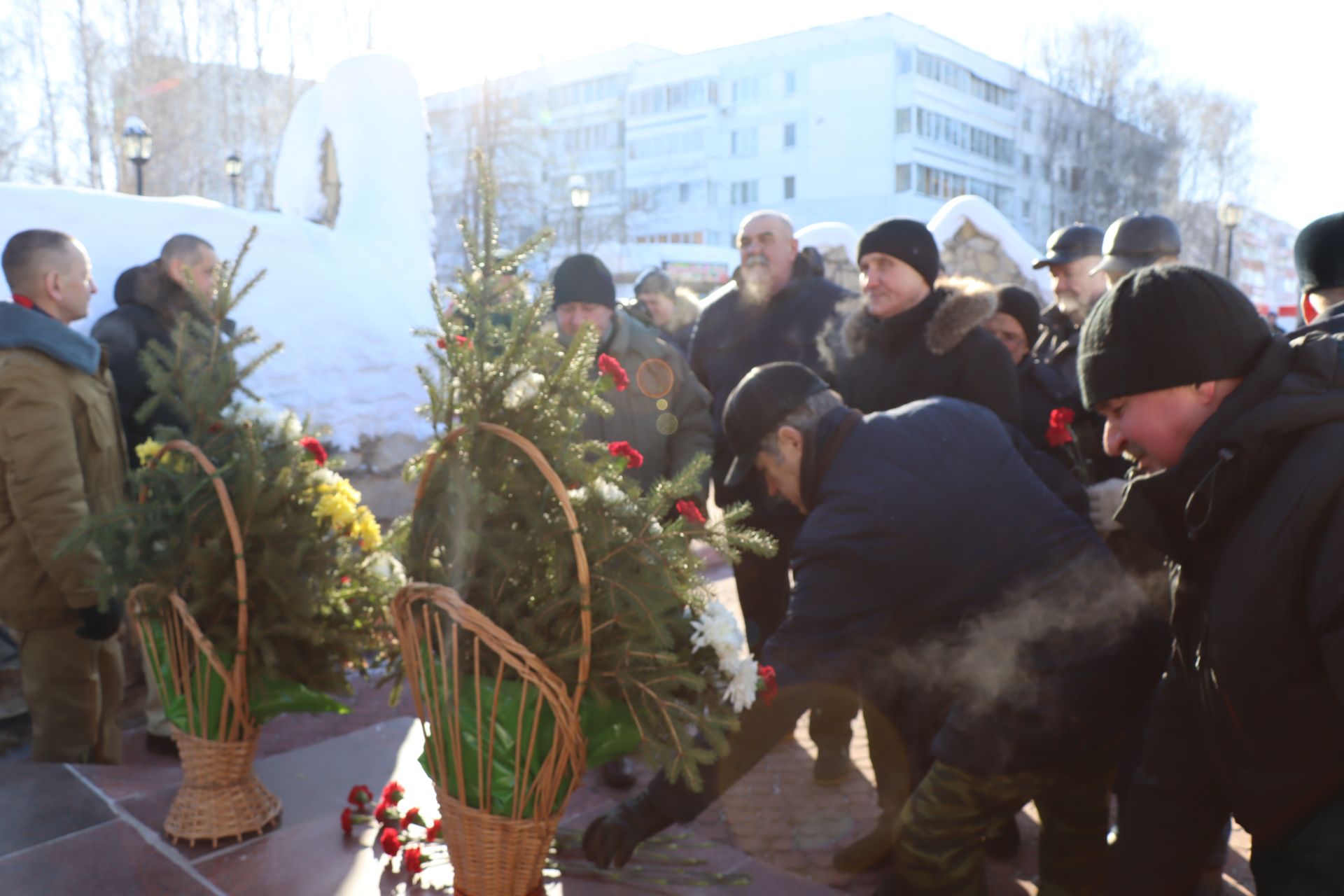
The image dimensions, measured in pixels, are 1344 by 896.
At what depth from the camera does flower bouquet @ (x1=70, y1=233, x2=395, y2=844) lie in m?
2.72

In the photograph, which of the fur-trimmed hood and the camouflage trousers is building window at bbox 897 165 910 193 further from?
the camouflage trousers

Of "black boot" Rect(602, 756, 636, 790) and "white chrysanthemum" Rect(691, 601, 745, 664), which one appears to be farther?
"black boot" Rect(602, 756, 636, 790)

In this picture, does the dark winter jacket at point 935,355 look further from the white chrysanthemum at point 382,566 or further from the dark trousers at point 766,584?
the white chrysanthemum at point 382,566

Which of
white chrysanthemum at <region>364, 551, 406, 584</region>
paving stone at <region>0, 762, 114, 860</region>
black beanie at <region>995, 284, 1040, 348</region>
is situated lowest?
paving stone at <region>0, 762, 114, 860</region>

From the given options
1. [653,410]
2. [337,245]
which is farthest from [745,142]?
[653,410]

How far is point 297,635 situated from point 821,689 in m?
1.39

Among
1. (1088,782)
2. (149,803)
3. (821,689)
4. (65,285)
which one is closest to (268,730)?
(149,803)

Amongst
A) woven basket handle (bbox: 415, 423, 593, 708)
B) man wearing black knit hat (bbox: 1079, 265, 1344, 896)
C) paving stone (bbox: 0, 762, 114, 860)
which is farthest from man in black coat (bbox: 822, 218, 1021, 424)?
paving stone (bbox: 0, 762, 114, 860)

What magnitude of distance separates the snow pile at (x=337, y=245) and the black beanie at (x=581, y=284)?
180 centimetres

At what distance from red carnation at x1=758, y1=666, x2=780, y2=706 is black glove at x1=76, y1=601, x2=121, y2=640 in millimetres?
2448

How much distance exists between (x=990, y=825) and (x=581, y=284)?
2.82m

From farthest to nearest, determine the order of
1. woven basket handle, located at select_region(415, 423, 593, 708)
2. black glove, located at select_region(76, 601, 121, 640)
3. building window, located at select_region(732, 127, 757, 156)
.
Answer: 1. building window, located at select_region(732, 127, 757, 156)
2. black glove, located at select_region(76, 601, 121, 640)
3. woven basket handle, located at select_region(415, 423, 593, 708)

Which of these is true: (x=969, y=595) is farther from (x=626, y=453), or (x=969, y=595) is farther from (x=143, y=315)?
(x=143, y=315)

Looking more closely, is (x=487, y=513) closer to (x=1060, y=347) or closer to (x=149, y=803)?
(x=149, y=803)
